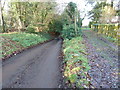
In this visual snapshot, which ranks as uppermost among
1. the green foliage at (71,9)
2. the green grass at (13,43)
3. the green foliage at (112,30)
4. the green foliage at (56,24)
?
the green foliage at (71,9)

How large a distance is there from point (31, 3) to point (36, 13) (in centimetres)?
152

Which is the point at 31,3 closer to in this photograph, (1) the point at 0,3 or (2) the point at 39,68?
(1) the point at 0,3

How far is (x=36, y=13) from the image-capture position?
15.1 m

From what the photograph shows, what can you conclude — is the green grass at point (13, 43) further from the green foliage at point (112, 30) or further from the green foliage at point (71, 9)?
the green foliage at point (112, 30)

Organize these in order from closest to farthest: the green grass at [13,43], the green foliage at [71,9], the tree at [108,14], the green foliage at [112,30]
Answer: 1. the green grass at [13,43]
2. the green foliage at [112,30]
3. the green foliage at [71,9]
4. the tree at [108,14]

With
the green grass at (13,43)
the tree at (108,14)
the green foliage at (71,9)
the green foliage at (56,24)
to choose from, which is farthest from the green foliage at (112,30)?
the tree at (108,14)

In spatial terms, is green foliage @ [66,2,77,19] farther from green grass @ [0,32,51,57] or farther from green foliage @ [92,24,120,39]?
green grass @ [0,32,51,57]

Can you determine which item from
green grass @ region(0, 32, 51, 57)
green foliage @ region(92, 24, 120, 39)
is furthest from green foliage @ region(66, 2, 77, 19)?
green grass @ region(0, 32, 51, 57)

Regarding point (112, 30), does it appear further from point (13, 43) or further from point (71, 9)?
point (13, 43)

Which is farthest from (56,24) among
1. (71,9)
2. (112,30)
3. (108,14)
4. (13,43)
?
(108,14)

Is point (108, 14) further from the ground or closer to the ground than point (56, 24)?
further from the ground

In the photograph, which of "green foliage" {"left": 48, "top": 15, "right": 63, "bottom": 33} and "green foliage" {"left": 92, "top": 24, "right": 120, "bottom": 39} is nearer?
"green foliage" {"left": 92, "top": 24, "right": 120, "bottom": 39}

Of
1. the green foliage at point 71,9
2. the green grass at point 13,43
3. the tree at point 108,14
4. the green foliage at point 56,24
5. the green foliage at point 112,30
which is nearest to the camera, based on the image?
the green grass at point 13,43

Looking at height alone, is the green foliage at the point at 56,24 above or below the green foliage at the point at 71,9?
below
